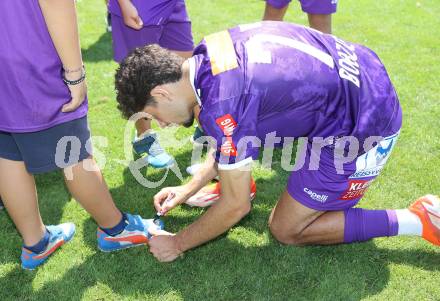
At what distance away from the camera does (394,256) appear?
2.84 meters

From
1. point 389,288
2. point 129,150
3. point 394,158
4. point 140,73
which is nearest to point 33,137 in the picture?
point 140,73

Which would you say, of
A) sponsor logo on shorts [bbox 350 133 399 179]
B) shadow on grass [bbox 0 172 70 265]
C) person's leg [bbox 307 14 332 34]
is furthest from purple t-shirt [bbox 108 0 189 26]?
sponsor logo on shorts [bbox 350 133 399 179]

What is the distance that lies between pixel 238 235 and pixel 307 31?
120cm

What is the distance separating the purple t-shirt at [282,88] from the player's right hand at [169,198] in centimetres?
75

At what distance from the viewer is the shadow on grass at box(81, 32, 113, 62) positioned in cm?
547

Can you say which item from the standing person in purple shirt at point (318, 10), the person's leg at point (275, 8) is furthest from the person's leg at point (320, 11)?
the person's leg at point (275, 8)

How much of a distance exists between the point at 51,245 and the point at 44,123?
0.85m

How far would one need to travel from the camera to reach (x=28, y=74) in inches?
85.0

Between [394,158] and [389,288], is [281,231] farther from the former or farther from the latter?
[394,158]

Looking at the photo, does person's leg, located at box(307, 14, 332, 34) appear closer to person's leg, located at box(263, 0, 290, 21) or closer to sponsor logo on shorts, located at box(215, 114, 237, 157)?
person's leg, located at box(263, 0, 290, 21)

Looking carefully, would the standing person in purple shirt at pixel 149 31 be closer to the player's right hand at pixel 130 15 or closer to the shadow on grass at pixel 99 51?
the player's right hand at pixel 130 15

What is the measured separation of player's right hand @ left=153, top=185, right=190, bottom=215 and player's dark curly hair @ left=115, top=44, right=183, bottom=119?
0.78 metres

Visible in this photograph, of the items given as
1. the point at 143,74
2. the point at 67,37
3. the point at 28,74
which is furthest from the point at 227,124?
the point at 28,74

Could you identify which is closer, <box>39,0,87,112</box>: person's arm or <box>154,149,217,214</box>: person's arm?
<box>39,0,87,112</box>: person's arm
